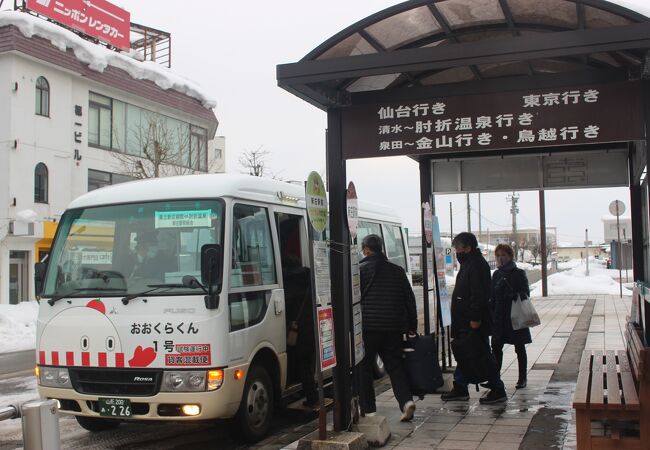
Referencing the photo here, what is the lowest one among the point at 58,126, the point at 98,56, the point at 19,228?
the point at 19,228

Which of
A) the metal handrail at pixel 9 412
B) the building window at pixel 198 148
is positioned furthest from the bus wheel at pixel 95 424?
the building window at pixel 198 148

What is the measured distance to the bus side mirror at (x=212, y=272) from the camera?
5.68 m

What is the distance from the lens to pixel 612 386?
18.2 ft

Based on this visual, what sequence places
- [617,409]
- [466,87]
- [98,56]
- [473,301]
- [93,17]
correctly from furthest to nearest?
[93,17] → [98,56] → [473,301] → [466,87] → [617,409]

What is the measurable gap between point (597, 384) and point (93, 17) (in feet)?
87.6

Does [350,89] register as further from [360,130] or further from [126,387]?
[126,387]

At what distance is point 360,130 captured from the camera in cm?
626

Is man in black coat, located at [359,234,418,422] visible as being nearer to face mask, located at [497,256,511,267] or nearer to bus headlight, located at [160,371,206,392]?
bus headlight, located at [160,371,206,392]

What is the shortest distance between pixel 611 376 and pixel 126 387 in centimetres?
427

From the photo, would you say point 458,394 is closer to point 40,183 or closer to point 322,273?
point 322,273

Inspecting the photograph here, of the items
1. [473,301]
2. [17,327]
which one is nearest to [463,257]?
[473,301]

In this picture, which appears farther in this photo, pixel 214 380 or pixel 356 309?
pixel 356 309

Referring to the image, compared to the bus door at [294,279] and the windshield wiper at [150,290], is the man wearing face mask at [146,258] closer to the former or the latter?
the windshield wiper at [150,290]

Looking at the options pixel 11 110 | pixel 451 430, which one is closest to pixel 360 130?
pixel 451 430
